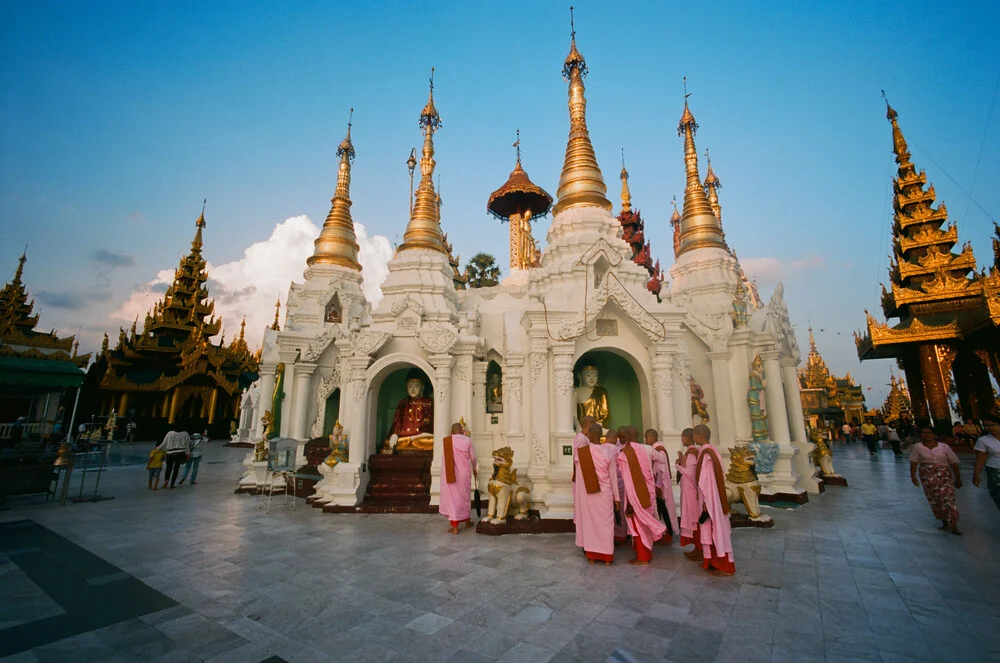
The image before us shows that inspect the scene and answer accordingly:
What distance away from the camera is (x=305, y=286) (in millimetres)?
13898

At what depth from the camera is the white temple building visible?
8.31 meters

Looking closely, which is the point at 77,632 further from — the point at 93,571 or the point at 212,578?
the point at 93,571

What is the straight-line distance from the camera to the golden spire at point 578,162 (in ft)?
37.1

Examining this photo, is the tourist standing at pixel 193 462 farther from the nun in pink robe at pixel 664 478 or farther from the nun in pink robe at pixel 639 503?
the nun in pink robe at pixel 664 478

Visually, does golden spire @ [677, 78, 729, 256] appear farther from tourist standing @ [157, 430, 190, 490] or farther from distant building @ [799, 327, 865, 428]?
distant building @ [799, 327, 865, 428]

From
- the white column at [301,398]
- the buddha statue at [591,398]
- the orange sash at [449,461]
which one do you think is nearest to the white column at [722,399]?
the buddha statue at [591,398]

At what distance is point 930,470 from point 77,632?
33.9 feet

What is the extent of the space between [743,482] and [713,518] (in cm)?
180

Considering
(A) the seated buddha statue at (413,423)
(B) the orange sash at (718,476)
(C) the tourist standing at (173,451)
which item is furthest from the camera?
(C) the tourist standing at (173,451)

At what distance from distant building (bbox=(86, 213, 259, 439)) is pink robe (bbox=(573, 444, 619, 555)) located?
31.8m

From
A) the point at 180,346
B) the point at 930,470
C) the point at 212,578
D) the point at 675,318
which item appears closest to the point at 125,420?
the point at 180,346

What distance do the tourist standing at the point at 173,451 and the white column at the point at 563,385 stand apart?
9.92 m

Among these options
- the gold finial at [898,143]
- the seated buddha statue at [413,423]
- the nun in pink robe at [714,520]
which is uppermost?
the gold finial at [898,143]

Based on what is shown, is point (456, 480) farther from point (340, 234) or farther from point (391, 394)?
point (340, 234)
